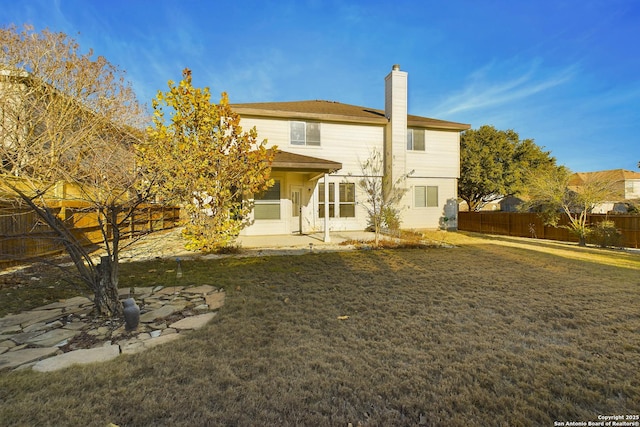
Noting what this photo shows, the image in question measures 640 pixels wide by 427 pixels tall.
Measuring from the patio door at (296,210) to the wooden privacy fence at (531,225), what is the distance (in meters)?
10.2

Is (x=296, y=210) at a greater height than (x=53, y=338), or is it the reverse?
(x=296, y=210)

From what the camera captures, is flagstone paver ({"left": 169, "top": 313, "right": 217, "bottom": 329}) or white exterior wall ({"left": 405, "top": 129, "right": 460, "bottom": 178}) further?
white exterior wall ({"left": 405, "top": 129, "right": 460, "bottom": 178})

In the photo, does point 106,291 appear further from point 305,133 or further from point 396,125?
point 396,125

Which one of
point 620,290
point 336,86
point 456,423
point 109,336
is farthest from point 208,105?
point 336,86

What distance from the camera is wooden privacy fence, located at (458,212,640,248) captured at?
10.6 metres

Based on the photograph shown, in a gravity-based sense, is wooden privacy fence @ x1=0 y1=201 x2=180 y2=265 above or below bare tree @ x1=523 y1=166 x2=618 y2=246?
below

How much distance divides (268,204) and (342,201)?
367 centimetres

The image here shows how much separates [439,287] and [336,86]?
62.9 ft

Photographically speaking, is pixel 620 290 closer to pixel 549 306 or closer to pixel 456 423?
pixel 549 306

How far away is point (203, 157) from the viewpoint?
7906mm

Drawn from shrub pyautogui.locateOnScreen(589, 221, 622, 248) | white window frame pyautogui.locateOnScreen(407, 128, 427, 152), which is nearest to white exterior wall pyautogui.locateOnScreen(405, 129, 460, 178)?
white window frame pyautogui.locateOnScreen(407, 128, 427, 152)

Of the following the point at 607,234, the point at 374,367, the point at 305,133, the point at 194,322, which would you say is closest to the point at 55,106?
the point at 305,133

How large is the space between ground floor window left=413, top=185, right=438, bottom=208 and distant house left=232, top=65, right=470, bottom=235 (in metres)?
0.05

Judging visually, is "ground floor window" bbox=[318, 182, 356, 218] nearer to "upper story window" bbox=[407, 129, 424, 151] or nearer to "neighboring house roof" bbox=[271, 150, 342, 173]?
"neighboring house roof" bbox=[271, 150, 342, 173]
